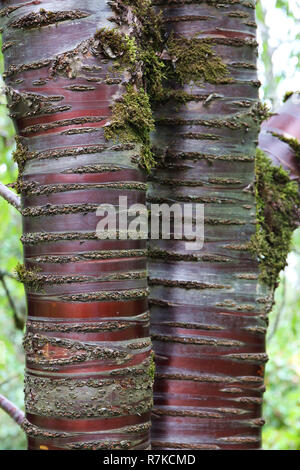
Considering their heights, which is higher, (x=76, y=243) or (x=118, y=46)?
(x=118, y=46)

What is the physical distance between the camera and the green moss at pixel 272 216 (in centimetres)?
168

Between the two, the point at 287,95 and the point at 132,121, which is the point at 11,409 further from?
the point at 287,95

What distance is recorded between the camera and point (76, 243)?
1.20m

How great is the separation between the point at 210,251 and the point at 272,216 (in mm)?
422

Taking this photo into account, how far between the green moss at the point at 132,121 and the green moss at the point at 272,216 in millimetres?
502

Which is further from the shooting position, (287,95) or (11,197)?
(287,95)

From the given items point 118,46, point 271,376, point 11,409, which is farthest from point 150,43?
point 271,376

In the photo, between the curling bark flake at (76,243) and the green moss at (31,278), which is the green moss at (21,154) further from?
the green moss at (31,278)

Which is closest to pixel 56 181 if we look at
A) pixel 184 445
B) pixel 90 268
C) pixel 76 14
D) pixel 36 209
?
pixel 36 209

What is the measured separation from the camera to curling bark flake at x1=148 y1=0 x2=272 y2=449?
4.95 ft

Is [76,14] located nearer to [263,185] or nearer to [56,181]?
[56,181]

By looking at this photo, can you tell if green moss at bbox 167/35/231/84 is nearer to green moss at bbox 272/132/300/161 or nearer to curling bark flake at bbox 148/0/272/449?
curling bark flake at bbox 148/0/272/449

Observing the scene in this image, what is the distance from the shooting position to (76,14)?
1.21m

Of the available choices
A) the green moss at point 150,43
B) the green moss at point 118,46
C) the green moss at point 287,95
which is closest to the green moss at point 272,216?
the green moss at point 287,95
